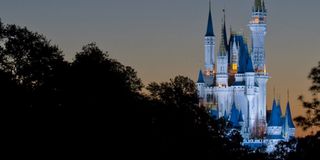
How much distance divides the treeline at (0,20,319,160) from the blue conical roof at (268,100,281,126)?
325 feet

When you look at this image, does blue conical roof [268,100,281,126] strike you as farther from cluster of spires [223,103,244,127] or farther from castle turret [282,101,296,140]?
cluster of spires [223,103,244,127]

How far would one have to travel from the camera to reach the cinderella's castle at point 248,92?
18962 cm

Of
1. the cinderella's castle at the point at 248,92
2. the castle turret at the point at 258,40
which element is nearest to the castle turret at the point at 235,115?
the cinderella's castle at the point at 248,92

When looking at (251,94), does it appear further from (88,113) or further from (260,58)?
(88,113)

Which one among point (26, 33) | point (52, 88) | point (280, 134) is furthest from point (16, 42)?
point (280, 134)

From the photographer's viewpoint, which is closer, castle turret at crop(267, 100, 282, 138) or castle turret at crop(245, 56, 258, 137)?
castle turret at crop(267, 100, 282, 138)

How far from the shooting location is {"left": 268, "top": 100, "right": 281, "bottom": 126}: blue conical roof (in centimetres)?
18888

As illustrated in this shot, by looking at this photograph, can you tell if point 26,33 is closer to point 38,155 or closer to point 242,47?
point 38,155

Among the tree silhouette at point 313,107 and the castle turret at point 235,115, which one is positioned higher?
the castle turret at point 235,115

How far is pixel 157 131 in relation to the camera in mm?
73000

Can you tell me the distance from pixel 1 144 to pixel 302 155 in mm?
15273

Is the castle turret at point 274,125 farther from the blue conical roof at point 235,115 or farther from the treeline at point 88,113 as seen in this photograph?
the treeline at point 88,113

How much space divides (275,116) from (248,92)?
7.49 meters

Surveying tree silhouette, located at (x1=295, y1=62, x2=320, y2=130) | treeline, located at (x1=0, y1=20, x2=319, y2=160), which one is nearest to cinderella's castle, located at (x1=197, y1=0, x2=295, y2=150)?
treeline, located at (x1=0, y1=20, x2=319, y2=160)
